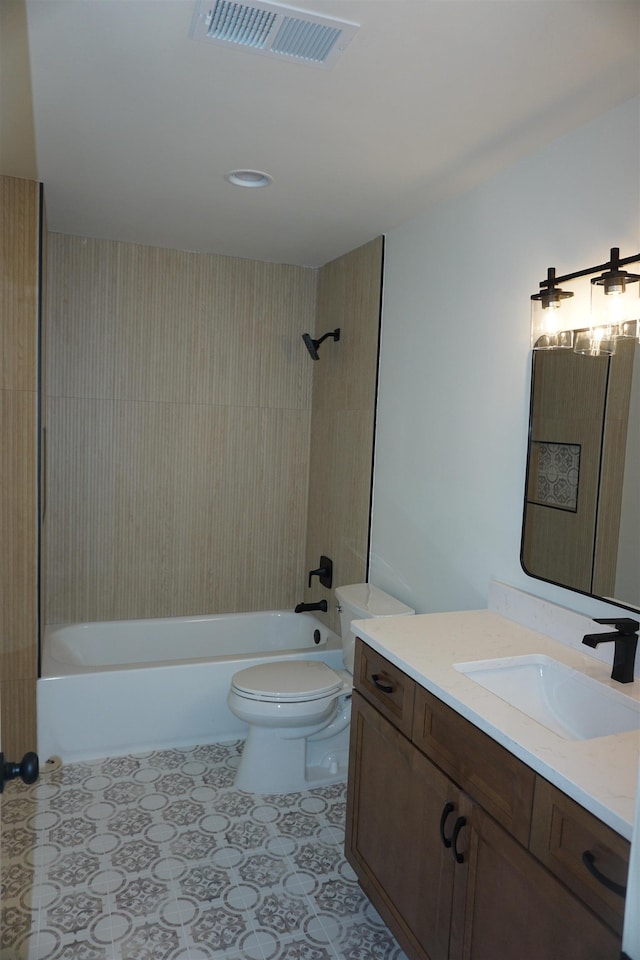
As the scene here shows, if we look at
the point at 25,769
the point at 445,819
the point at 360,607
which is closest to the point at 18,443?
the point at 360,607

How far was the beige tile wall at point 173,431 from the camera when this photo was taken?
139 inches

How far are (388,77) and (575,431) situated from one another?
108 centimetres

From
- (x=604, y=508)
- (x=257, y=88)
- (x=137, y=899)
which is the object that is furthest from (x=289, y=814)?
(x=257, y=88)

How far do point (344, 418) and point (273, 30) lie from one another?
2.13 meters

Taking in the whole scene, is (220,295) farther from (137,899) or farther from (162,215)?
(137,899)

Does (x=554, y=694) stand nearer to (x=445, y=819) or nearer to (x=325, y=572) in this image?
(x=445, y=819)

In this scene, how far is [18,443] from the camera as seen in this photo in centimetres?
276

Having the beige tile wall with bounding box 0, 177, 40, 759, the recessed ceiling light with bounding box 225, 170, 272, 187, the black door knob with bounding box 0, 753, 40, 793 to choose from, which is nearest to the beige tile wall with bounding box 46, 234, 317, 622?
the beige tile wall with bounding box 0, 177, 40, 759

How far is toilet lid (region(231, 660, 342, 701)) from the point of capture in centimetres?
274

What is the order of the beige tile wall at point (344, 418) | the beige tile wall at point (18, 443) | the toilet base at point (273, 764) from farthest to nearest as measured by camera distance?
the beige tile wall at point (344, 418) < the toilet base at point (273, 764) < the beige tile wall at point (18, 443)

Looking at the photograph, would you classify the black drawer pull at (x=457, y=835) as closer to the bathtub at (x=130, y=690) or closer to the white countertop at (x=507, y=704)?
the white countertop at (x=507, y=704)

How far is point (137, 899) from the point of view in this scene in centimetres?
213

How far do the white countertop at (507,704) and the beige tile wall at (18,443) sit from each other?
1.48 metres

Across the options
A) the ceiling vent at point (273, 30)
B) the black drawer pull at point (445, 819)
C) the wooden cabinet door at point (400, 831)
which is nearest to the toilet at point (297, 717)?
the wooden cabinet door at point (400, 831)
